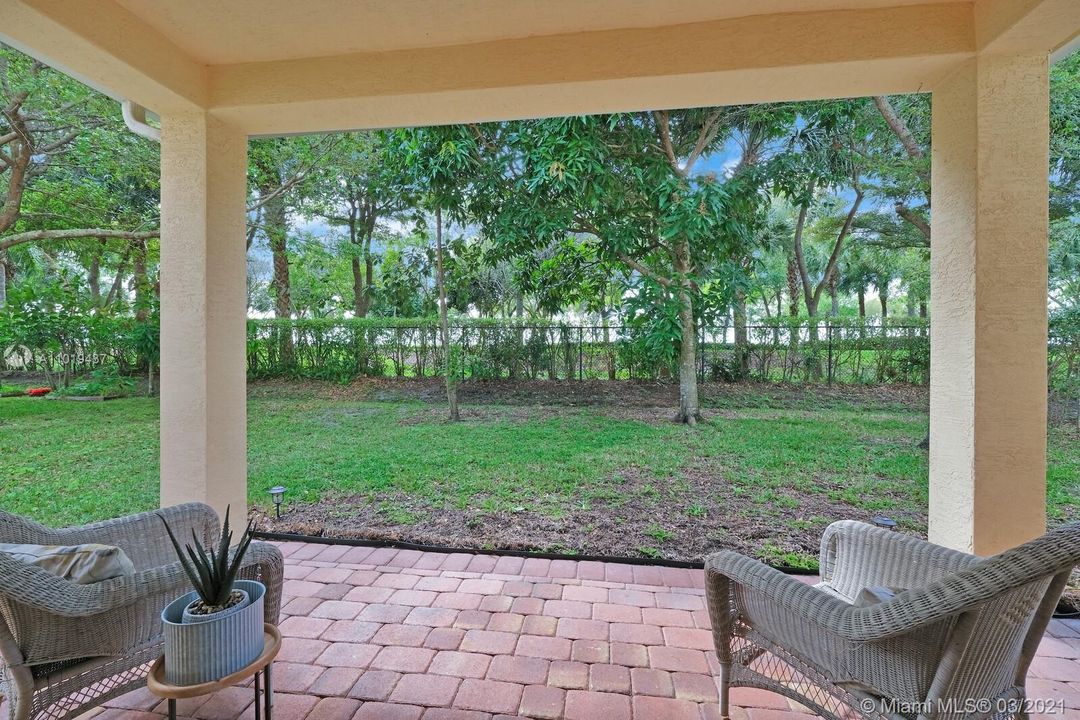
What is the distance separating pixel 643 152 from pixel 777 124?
114 centimetres

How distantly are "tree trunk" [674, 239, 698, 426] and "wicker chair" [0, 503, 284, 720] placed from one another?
3.67 meters

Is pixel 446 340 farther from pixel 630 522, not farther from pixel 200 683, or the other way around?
pixel 200 683

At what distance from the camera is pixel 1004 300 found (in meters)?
1.82

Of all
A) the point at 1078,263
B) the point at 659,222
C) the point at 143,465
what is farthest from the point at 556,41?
the point at 143,465

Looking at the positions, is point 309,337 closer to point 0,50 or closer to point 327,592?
point 0,50

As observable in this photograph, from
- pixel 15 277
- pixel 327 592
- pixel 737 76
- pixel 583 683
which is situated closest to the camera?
pixel 583 683

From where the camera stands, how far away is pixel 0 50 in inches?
152

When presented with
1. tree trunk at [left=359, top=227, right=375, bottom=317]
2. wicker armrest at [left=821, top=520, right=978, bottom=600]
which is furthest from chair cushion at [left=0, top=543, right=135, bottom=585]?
tree trunk at [left=359, top=227, right=375, bottom=317]

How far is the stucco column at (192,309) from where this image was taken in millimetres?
2254

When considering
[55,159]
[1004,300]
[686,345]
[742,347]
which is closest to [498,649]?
[1004,300]

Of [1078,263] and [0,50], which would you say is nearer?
[1078,263]

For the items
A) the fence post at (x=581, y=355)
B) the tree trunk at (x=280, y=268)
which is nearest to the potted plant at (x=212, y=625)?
the fence post at (x=581, y=355)

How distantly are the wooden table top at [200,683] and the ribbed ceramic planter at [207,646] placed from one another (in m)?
0.01

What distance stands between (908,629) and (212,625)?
68.2 inches
